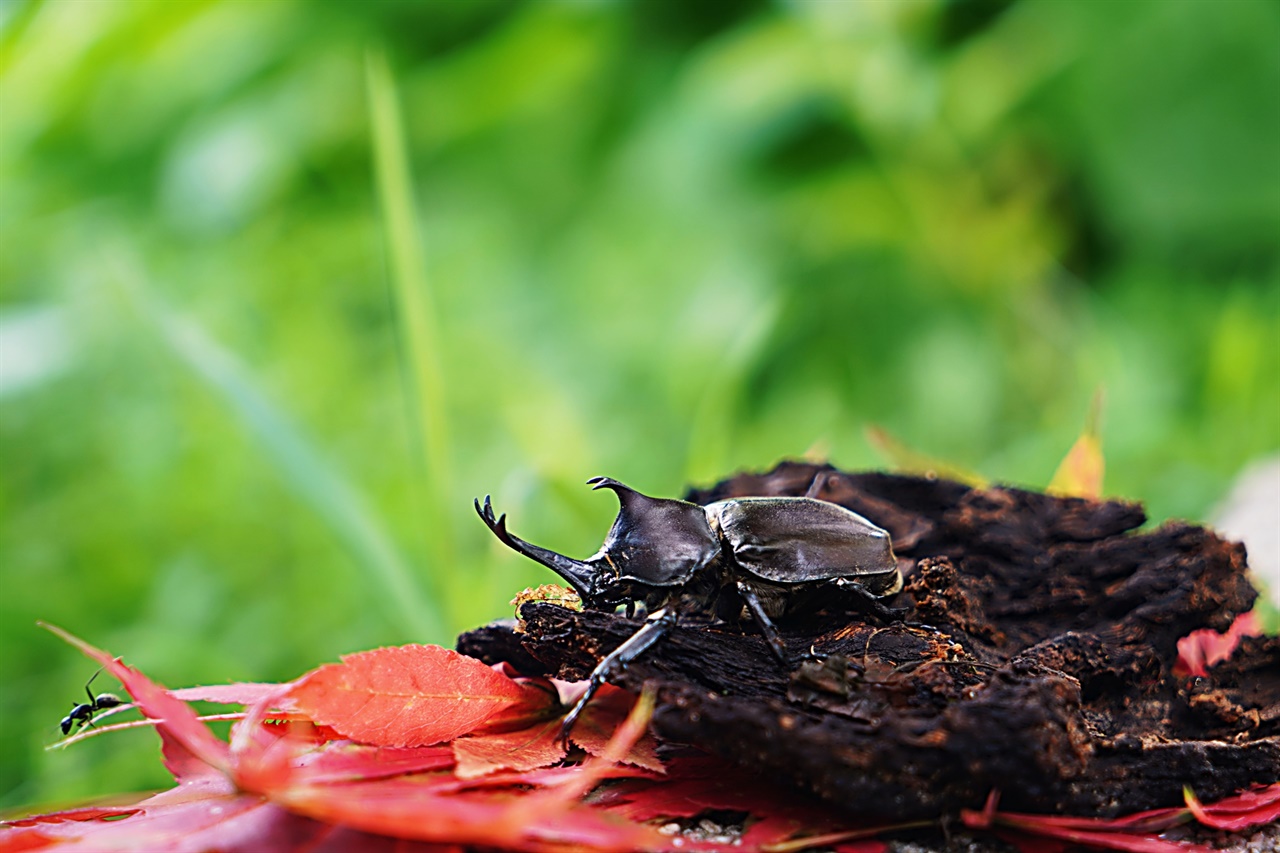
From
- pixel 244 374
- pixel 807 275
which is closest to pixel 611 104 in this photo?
pixel 807 275

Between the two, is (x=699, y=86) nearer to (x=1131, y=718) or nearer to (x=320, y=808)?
(x=1131, y=718)

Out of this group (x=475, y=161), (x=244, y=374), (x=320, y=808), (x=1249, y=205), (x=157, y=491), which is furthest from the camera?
(x=475, y=161)

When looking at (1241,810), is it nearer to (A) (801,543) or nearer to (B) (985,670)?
(B) (985,670)

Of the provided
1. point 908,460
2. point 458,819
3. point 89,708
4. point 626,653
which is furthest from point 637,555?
point 908,460

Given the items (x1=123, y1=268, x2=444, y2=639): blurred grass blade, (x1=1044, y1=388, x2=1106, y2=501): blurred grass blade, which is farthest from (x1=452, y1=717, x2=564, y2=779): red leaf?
(x1=1044, y1=388, x2=1106, y2=501): blurred grass blade

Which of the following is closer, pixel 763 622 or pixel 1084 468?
pixel 763 622

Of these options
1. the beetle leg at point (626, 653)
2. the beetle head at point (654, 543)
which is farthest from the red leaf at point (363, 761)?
the beetle head at point (654, 543)
